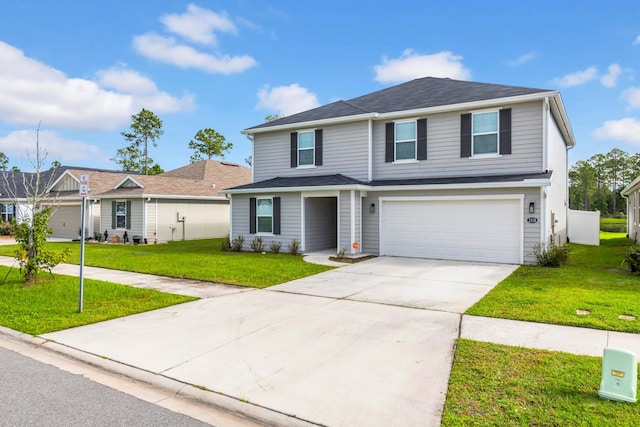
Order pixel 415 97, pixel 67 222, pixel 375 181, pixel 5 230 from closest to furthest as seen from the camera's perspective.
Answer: pixel 375 181 < pixel 415 97 < pixel 67 222 < pixel 5 230

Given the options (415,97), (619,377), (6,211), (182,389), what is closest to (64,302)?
(182,389)

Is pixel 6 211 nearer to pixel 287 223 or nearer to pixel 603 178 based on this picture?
pixel 287 223

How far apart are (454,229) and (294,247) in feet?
18.9

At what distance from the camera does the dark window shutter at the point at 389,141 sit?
14.4 metres

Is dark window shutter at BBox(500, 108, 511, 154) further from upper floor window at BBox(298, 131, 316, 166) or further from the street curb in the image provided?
the street curb

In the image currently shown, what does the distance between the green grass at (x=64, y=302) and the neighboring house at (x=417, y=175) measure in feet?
23.5

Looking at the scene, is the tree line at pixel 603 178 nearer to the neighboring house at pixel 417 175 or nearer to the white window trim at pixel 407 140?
the neighboring house at pixel 417 175

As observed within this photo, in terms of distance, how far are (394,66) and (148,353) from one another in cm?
2034

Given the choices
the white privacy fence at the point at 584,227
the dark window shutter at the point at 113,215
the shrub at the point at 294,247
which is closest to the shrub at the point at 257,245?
the shrub at the point at 294,247

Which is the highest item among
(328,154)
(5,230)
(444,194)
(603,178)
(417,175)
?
(603,178)

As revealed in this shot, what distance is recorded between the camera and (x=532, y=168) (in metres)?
12.1

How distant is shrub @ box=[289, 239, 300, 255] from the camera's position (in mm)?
14398

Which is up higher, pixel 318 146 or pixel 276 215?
pixel 318 146

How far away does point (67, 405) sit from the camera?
3.54 meters
